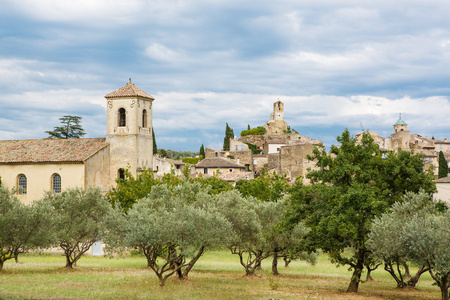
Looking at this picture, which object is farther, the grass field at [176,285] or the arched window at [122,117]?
the arched window at [122,117]

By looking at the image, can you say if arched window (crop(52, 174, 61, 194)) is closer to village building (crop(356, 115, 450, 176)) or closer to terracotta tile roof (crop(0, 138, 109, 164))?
terracotta tile roof (crop(0, 138, 109, 164))

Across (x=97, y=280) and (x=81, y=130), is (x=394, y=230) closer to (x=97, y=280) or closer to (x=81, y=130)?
(x=97, y=280)

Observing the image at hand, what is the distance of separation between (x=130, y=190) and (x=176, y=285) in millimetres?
24046

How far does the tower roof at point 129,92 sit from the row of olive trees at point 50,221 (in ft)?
72.8

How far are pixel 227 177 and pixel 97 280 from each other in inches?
2692

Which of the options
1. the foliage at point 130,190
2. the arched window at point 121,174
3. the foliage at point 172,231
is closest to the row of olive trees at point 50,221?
the foliage at point 172,231

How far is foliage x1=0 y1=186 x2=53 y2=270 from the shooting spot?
36.5 m

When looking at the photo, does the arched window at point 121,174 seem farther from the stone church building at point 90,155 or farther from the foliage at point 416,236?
the foliage at point 416,236

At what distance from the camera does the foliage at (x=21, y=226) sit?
3653 centimetres

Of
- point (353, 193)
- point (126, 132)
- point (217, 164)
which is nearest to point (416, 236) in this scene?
point (353, 193)

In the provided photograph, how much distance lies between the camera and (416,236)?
1025 inches

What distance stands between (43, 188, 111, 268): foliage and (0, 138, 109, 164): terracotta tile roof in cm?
1682

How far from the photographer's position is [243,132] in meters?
169

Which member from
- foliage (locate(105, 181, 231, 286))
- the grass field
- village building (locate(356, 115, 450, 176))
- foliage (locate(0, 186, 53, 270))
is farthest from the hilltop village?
village building (locate(356, 115, 450, 176))
